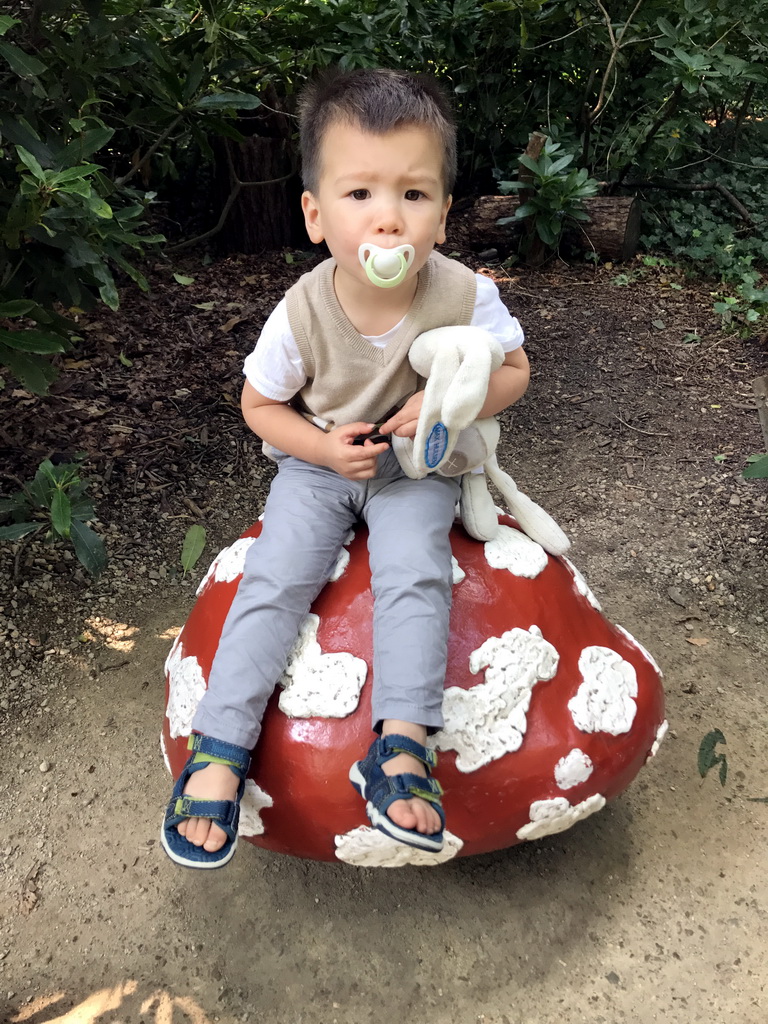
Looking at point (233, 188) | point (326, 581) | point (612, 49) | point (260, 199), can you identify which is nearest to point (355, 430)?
point (326, 581)

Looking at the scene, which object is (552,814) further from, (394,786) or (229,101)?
(229,101)

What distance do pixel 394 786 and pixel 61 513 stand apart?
54.7 inches

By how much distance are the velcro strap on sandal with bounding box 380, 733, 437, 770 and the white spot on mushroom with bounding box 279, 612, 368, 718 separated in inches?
5.9

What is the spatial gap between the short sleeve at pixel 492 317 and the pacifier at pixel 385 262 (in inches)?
13.9

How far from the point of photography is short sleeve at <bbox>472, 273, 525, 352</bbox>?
216 cm

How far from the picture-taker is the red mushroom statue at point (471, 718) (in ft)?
6.45

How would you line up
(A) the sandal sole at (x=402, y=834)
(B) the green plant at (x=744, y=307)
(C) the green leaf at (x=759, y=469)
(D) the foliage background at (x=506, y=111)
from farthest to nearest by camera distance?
(B) the green plant at (x=744, y=307), (D) the foliage background at (x=506, y=111), (C) the green leaf at (x=759, y=469), (A) the sandal sole at (x=402, y=834)

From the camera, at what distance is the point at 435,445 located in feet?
6.51

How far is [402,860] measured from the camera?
2.03 m

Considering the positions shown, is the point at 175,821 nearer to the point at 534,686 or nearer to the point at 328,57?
the point at 534,686

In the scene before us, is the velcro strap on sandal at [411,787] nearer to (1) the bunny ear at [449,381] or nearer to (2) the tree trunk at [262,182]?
(1) the bunny ear at [449,381]

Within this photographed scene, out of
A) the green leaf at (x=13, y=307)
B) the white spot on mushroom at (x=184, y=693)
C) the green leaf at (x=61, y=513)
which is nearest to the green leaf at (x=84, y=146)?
the green leaf at (x=13, y=307)

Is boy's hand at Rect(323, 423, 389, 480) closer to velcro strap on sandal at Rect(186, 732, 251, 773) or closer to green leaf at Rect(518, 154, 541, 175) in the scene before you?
velcro strap on sandal at Rect(186, 732, 251, 773)

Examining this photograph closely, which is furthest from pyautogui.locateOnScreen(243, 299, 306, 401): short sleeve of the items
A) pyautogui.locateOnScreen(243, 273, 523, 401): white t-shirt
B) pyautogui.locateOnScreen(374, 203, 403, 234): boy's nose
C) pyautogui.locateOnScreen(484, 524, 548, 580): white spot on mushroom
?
pyautogui.locateOnScreen(484, 524, 548, 580): white spot on mushroom
